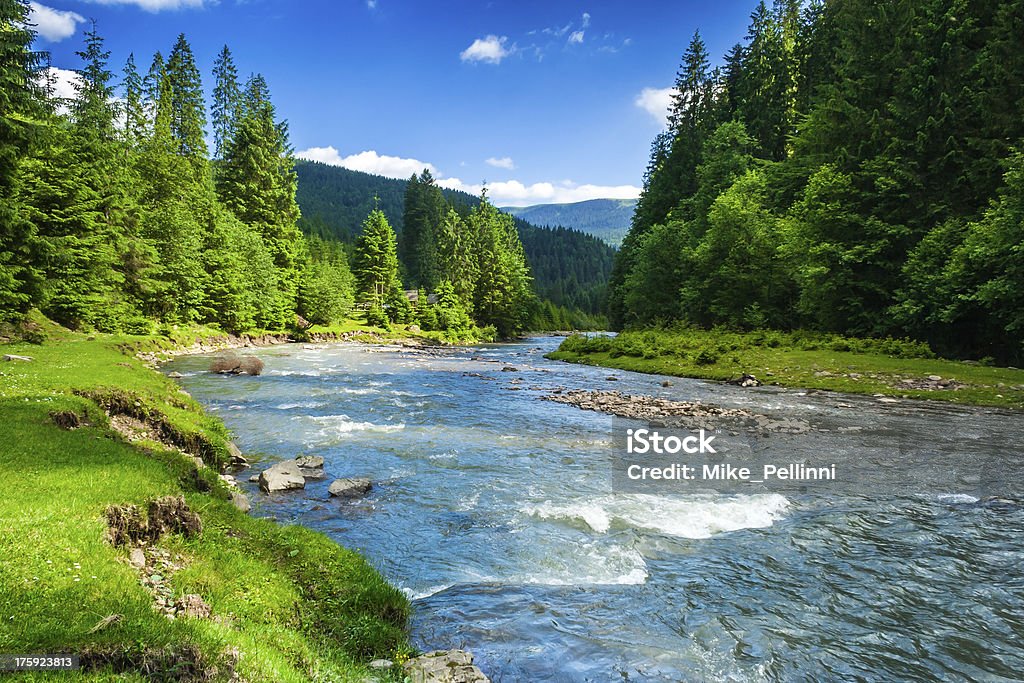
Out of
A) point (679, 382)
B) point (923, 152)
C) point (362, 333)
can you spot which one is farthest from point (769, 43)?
point (362, 333)

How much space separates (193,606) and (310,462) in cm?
870

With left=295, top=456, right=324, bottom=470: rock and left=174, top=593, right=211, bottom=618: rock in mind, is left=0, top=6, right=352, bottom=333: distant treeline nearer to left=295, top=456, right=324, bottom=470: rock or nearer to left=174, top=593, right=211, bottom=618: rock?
left=295, top=456, right=324, bottom=470: rock

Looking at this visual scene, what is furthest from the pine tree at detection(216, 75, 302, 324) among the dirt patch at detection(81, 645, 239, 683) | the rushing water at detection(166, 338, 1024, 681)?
the dirt patch at detection(81, 645, 239, 683)

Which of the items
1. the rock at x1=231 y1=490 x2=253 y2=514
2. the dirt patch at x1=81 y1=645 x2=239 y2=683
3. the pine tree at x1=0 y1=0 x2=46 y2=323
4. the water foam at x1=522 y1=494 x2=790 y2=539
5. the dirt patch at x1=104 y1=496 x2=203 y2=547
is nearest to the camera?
the dirt patch at x1=81 y1=645 x2=239 y2=683

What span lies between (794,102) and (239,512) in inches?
2865

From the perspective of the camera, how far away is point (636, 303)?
65.4 meters

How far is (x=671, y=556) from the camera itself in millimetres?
9820

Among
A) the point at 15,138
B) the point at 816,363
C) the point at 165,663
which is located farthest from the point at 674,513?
the point at 15,138

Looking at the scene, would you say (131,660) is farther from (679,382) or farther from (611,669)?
(679,382)

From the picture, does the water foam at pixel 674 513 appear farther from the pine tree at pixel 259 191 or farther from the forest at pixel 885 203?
the pine tree at pixel 259 191

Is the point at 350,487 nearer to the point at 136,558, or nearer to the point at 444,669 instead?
the point at 136,558

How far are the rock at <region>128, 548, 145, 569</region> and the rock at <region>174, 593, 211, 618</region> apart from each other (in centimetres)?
93

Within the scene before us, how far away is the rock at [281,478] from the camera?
12625mm

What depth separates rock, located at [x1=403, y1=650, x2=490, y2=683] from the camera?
5918 mm
